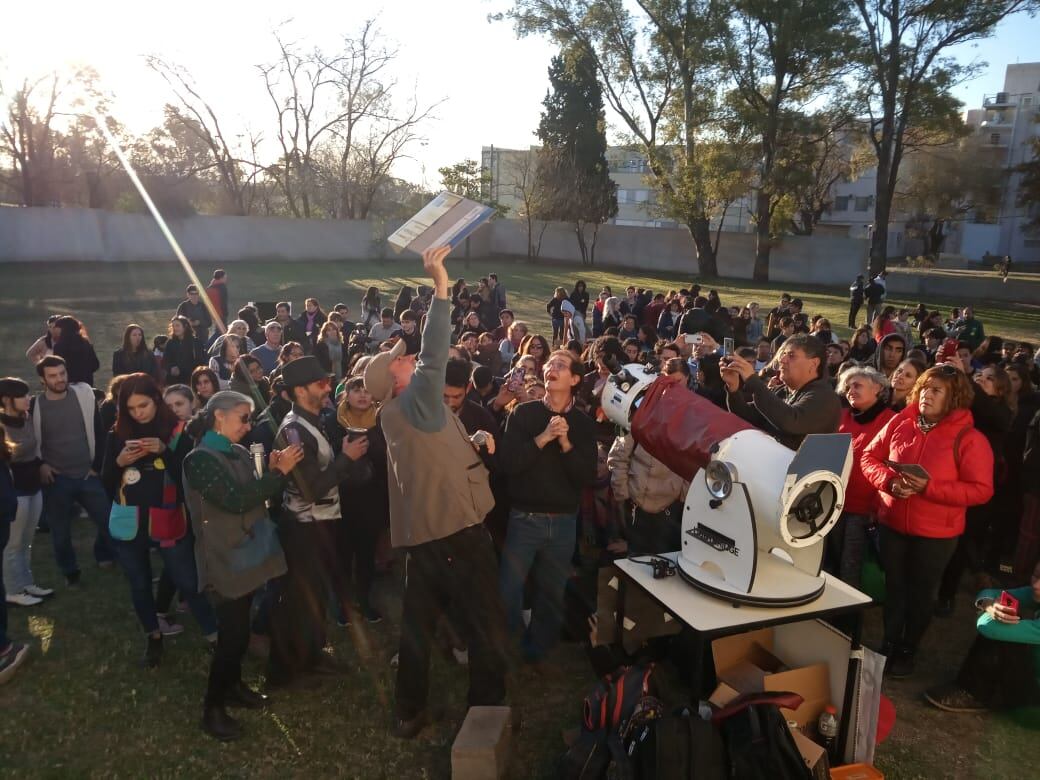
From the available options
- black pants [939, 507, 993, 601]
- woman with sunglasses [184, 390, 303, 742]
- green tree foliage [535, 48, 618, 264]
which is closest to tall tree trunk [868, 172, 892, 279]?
green tree foliage [535, 48, 618, 264]

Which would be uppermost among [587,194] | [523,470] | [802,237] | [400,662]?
[587,194]

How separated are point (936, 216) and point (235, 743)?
54.0m

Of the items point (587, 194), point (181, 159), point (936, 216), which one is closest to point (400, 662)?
point (587, 194)

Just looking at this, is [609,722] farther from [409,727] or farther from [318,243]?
[318,243]

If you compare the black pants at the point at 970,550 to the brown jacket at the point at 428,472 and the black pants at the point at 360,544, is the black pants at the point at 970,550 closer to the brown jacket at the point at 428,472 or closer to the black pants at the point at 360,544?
the brown jacket at the point at 428,472

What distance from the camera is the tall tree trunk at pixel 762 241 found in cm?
3074

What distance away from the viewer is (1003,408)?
5.06 metres

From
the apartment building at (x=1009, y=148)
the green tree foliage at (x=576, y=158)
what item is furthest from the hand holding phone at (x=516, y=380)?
the apartment building at (x=1009, y=148)

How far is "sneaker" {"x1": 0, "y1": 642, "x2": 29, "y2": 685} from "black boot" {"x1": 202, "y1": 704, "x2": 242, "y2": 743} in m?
1.35

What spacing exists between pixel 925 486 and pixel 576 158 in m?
38.0

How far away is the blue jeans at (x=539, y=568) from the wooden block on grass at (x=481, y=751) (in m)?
0.71

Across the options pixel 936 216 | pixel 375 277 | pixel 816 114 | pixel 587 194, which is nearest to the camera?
pixel 816 114

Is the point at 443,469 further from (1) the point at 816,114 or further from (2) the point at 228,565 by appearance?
(1) the point at 816,114

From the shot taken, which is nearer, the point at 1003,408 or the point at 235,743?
the point at 235,743
